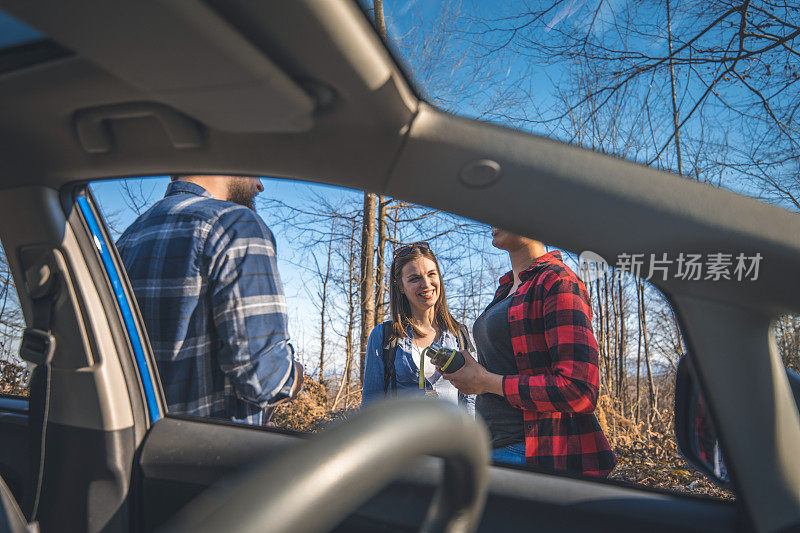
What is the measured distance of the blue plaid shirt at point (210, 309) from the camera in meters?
1.77

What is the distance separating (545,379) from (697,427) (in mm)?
840

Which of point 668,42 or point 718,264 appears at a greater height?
point 668,42

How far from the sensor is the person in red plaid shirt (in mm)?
1807

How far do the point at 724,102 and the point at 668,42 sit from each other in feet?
2.61

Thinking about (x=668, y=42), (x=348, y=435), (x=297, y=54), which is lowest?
(x=348, y=435)

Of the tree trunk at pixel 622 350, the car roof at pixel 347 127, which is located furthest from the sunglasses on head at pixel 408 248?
the tree trunk at pixel 622 350

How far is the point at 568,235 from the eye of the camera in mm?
929

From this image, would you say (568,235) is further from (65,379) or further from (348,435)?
(65,379)

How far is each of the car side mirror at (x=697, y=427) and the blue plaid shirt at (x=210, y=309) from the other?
1.29m

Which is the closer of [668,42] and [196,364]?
[196,364]

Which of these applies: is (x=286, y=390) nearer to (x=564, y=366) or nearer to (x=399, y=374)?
(x=564, y=366)

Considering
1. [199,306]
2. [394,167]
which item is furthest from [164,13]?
[199,306]

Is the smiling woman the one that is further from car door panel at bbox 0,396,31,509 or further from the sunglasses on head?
car door panel at bbox 0,396,31,509

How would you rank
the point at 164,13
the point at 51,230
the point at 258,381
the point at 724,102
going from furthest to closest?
1. the point at 724,102
2. the point at 258,381
3. the point at 51,230
4. the point at 164,13
